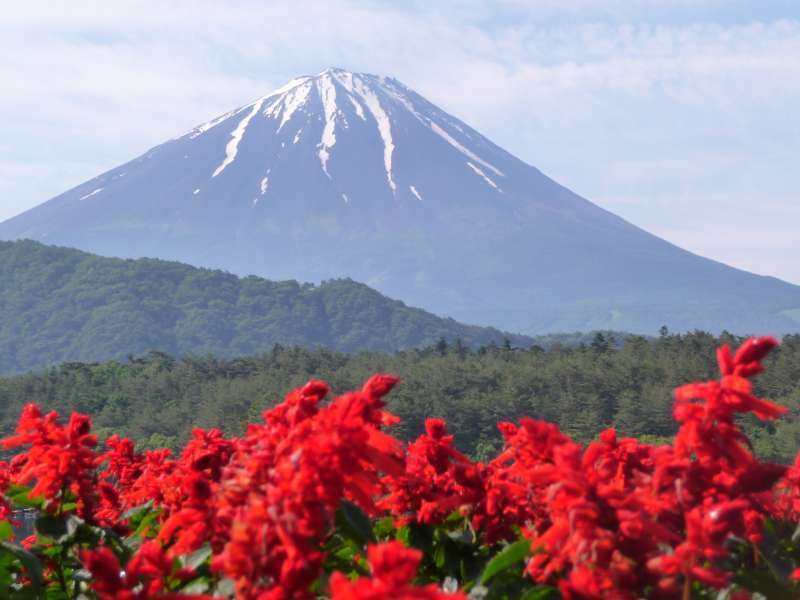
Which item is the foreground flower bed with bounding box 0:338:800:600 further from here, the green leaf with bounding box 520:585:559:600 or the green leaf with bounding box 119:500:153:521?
the green leaf with bounding box 119:500:153:521

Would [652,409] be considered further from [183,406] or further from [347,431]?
[347,431]

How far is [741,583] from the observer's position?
2.57 metres

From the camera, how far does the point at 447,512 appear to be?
3803 millimetres

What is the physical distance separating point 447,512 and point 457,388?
84244mm

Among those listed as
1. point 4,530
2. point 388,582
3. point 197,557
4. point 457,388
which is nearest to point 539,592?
point 197,557

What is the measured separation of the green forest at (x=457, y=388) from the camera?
245ft

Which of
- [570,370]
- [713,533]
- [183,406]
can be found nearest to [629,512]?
[713,533]

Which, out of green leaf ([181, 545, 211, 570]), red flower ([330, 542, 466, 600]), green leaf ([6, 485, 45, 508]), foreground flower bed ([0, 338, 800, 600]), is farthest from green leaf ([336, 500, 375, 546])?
green leaf ([6, 485, 45, 508])

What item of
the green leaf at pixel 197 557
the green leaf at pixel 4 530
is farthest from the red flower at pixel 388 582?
the green leaf at pixel 4 530

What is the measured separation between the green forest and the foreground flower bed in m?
56.2

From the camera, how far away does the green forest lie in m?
74.6

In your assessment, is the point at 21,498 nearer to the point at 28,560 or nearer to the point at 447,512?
the point at 28,560

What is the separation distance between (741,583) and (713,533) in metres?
0.44

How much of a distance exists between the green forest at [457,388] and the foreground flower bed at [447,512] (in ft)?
184
